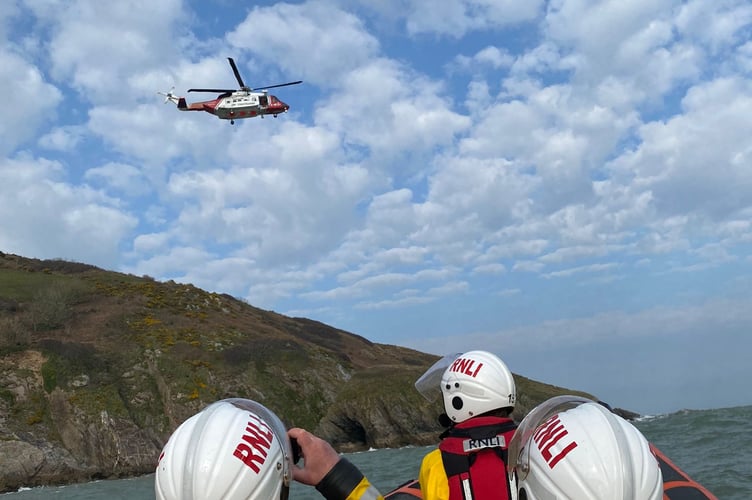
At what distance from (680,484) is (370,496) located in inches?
124

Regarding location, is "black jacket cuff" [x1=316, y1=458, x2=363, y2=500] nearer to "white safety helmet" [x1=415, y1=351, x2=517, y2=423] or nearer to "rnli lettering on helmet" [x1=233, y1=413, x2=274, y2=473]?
"rnli lettering on helmet" [x1=233, y1=413, x2=274, y2=473]

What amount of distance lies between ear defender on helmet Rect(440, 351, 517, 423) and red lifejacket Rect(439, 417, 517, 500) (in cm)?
14

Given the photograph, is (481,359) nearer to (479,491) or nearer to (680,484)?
(479,491)

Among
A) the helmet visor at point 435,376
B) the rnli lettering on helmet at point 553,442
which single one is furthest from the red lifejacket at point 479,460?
the rnli lettering on helmet at point 553,442

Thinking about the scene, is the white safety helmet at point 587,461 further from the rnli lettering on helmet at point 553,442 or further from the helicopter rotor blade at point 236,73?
the helicopter rotor blade at point 236,73

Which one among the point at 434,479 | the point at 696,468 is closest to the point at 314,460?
the point at 434,479

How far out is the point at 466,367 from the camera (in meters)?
4.44

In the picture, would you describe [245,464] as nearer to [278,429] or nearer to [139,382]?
[278,429]

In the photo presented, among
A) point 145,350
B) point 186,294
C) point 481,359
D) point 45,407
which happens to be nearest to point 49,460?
point 45,407

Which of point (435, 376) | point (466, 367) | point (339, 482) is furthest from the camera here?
point (435, 376)

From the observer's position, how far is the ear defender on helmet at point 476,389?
430 centimetres

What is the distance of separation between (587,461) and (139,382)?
59422mm

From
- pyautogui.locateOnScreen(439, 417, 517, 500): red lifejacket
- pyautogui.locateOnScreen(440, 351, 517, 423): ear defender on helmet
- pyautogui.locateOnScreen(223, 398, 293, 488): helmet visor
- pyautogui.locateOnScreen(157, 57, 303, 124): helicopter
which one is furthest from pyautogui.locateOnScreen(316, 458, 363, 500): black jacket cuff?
pyautogui.locateOnScreen(157, 57, 303, 124): helicopter

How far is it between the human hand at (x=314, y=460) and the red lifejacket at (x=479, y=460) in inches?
51.6
